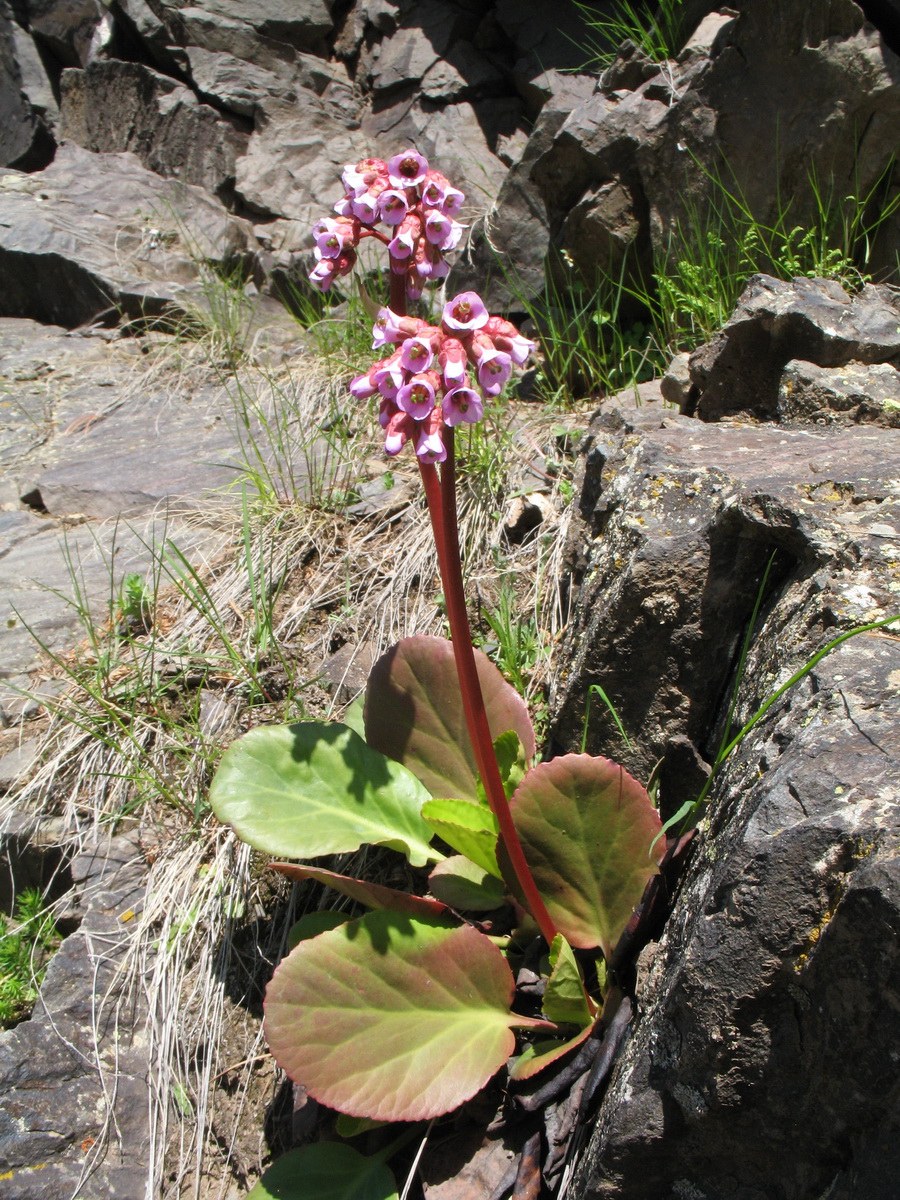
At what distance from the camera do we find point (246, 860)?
2143 millimetres

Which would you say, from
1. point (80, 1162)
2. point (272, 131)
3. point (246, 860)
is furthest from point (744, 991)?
point (272, 131)

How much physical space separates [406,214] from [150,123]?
6.20 meters

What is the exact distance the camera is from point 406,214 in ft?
4.80

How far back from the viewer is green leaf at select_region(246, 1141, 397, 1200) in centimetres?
156

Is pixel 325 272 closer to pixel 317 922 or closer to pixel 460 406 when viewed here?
pixel 460 406

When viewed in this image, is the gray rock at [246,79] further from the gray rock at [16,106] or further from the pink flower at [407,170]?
the pink flower at [407,170]

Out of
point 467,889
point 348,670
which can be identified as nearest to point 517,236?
point 348,670

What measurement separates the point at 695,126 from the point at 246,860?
2994 mm

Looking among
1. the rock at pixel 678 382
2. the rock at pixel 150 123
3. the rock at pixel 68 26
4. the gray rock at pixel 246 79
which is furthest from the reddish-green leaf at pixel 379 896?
the rock at pixel 68 26

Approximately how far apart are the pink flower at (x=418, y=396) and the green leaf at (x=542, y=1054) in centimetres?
117

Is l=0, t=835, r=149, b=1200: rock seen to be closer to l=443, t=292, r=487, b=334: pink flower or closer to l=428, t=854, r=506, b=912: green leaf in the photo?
l=428, t=854, r=506, b=912: green leaf

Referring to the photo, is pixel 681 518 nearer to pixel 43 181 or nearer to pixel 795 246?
pixel 795 246

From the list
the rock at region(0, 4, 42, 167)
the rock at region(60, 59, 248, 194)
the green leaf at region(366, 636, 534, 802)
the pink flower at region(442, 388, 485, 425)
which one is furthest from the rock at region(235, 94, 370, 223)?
the pink flower at region(442, 388, 485, 425)

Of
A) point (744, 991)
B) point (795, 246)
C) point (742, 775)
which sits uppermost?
point (795, 246)
